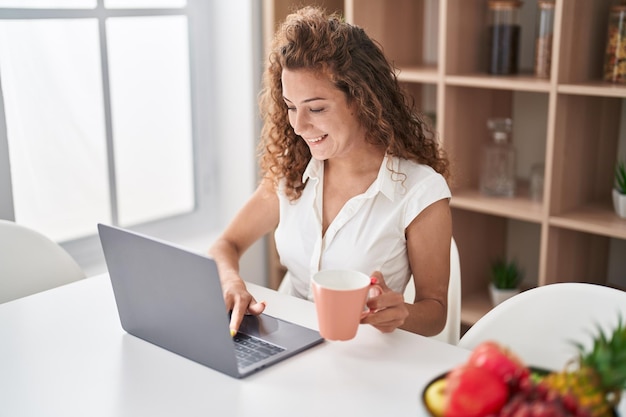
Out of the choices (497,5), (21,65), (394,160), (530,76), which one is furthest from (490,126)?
(21,65)

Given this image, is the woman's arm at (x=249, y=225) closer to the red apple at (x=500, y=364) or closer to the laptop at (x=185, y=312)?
the laptop at (x=185, y=312)

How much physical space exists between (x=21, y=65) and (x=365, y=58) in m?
1.20

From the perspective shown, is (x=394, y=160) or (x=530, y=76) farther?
(x=530, y=76)

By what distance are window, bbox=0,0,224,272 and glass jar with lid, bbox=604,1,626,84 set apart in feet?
4.67

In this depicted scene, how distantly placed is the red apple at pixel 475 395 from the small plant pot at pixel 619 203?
1.61 m

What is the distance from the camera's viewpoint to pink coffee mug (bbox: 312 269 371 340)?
A: 4.12ft

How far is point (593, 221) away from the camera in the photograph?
2256mm

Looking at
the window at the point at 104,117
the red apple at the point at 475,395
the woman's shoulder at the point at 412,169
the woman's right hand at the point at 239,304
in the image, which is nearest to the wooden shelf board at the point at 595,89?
the woman's shoulder at the point at 412,169

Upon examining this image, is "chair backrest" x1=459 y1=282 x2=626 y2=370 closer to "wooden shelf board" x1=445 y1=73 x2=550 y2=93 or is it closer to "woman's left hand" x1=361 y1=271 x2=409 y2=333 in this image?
"woman's left hand" x1=361 y1=271 x2=409 y2=333

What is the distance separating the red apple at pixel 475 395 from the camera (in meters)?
0.80

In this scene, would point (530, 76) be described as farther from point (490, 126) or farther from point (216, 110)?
point (216, 110)

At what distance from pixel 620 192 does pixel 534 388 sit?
1608 millimetres

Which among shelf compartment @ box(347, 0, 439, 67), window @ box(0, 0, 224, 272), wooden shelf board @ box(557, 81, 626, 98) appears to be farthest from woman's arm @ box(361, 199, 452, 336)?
window @ box(0, 0, 224, 272)

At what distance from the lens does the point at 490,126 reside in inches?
101
